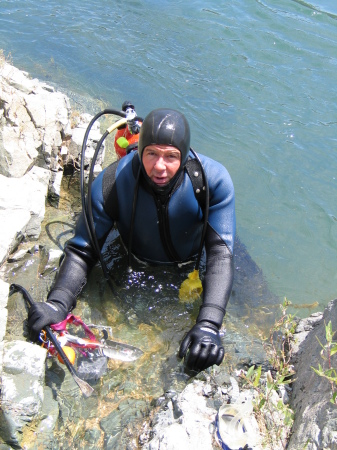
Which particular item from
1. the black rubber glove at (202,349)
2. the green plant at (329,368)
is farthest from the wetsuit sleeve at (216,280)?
the green plant at (329,368)

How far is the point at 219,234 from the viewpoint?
3361 mm

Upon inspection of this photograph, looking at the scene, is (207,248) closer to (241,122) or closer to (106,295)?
(106,295)

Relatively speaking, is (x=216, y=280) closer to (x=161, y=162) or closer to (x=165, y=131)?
(x=161, y=162)

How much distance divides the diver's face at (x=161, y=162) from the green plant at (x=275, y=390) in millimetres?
1175

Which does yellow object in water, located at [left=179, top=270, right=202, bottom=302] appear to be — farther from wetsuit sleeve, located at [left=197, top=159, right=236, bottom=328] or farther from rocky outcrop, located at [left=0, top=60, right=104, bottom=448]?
rocky outcrop, located at [left=0, top=60, right=104, bottom=448]

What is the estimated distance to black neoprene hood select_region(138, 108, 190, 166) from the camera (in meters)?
2.97

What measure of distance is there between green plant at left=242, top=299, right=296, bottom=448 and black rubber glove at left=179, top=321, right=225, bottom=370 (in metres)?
0.23

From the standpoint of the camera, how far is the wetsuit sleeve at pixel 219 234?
10.8 ft

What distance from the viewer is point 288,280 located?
4.27m

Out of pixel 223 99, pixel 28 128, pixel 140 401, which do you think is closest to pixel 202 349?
pixel 140 401

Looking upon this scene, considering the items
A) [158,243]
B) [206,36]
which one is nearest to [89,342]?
[158,243]

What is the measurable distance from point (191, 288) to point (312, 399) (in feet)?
4.43

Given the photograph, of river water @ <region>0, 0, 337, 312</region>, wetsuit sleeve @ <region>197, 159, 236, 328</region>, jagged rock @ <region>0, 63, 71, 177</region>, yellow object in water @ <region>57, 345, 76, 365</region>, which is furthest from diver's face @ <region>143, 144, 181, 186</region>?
river water @ <region>0, 0, 337, 312</region>

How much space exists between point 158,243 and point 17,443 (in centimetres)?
160
